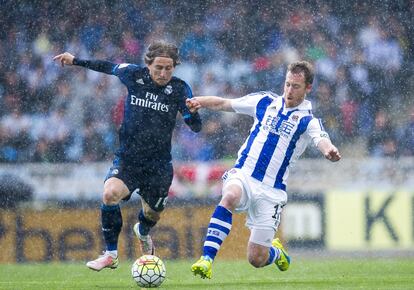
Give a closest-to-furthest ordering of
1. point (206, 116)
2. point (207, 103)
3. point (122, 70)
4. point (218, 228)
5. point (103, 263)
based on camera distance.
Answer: point (218, 228)
point (207, 103)
point (103, 263)
point (122, 70)
point (206, 116)

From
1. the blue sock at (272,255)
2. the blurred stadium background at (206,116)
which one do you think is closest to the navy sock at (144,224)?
the blue sock at (272,255)

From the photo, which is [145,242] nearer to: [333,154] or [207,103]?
[207,103]

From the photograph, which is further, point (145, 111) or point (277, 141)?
point (145, 111)

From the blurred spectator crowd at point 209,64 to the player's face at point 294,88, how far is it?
7.07 metres

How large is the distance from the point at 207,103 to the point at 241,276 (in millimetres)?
2384

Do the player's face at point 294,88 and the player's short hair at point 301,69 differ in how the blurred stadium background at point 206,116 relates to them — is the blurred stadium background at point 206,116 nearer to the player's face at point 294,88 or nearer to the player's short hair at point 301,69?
the player's face at point 294,88

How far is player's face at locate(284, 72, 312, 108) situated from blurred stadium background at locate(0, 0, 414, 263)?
5376mm

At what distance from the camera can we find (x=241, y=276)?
10.4 m

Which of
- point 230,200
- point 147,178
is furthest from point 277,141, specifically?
point 147,178

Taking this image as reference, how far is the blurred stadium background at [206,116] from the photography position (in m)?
13.8

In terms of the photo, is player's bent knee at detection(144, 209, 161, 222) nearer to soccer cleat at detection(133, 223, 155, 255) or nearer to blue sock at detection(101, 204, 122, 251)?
soccer cleat at detection(133, 223, 155, 255)

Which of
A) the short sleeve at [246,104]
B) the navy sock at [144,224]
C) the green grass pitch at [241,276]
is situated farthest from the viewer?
the navy sock at [144,224]

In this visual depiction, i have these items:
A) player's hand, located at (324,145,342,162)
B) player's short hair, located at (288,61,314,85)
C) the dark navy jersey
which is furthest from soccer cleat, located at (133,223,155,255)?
player's hand, located at (324,145,342,162)

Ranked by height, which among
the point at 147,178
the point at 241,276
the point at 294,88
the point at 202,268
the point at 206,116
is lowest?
the point at 241,276
